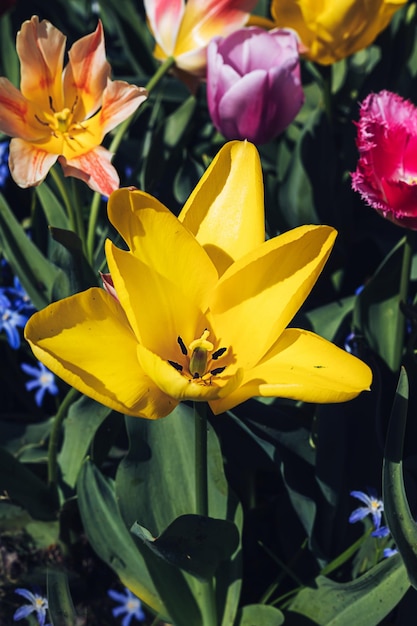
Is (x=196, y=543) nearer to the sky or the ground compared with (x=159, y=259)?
nearer to the ground

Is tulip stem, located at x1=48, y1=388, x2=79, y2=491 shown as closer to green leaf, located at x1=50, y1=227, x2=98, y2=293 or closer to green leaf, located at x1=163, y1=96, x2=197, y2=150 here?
green leaf, located at x1=50, y1=227, x2=98, y2=293

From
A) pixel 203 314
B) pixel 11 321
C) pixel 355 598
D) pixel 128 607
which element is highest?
pixel 203 314

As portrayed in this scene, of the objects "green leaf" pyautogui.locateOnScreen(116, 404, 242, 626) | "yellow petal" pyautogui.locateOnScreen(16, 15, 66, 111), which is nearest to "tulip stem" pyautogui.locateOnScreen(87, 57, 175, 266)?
"yellow petal" pyautogui.locateOnScreen(16, 15, 66, 111)

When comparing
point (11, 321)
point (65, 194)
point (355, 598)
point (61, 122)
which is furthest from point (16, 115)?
point (355, 598)

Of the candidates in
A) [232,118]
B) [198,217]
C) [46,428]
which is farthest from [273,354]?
[46,428]

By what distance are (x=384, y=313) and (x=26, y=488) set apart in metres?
0.66

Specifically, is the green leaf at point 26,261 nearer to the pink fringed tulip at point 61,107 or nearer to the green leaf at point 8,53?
the pink fringed tulip at point 61,107

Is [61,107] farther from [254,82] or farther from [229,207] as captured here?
[229,207]

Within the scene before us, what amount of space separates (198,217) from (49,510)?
66 centimetres

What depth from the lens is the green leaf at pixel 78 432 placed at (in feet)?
4.37

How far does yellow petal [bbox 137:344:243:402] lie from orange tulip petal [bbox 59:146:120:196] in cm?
41

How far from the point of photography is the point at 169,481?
1221mm

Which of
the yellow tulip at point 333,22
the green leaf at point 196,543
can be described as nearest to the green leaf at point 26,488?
the green leaf at point 196,543

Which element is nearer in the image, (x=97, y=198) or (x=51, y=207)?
(x=97, y=198)
